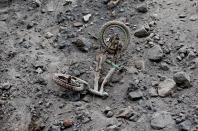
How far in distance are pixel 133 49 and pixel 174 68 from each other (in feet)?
3.65

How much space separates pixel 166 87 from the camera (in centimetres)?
579

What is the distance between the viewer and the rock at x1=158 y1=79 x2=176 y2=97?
18.7ft

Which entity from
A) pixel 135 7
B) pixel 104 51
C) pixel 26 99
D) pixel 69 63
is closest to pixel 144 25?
pixel 135 7

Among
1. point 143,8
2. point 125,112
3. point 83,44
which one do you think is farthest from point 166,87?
point 143,8

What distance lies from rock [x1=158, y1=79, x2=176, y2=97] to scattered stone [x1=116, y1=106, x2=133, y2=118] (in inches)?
27.5

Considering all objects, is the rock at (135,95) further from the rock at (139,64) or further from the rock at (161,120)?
the rock at (139,64)

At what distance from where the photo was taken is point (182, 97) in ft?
18.3

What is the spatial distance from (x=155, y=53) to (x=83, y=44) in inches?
67.6

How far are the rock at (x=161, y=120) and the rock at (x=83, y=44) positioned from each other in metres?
2.61

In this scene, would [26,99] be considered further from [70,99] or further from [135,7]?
[135,7]

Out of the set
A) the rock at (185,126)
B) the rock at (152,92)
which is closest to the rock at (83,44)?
the rock at (152,92)

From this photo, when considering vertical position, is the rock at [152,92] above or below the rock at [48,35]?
below

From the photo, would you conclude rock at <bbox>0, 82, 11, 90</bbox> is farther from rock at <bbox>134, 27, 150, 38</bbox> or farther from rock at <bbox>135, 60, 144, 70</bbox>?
rock at <bbox>134, 27, 150, 38</bbox>

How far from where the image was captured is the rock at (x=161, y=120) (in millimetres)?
5082
